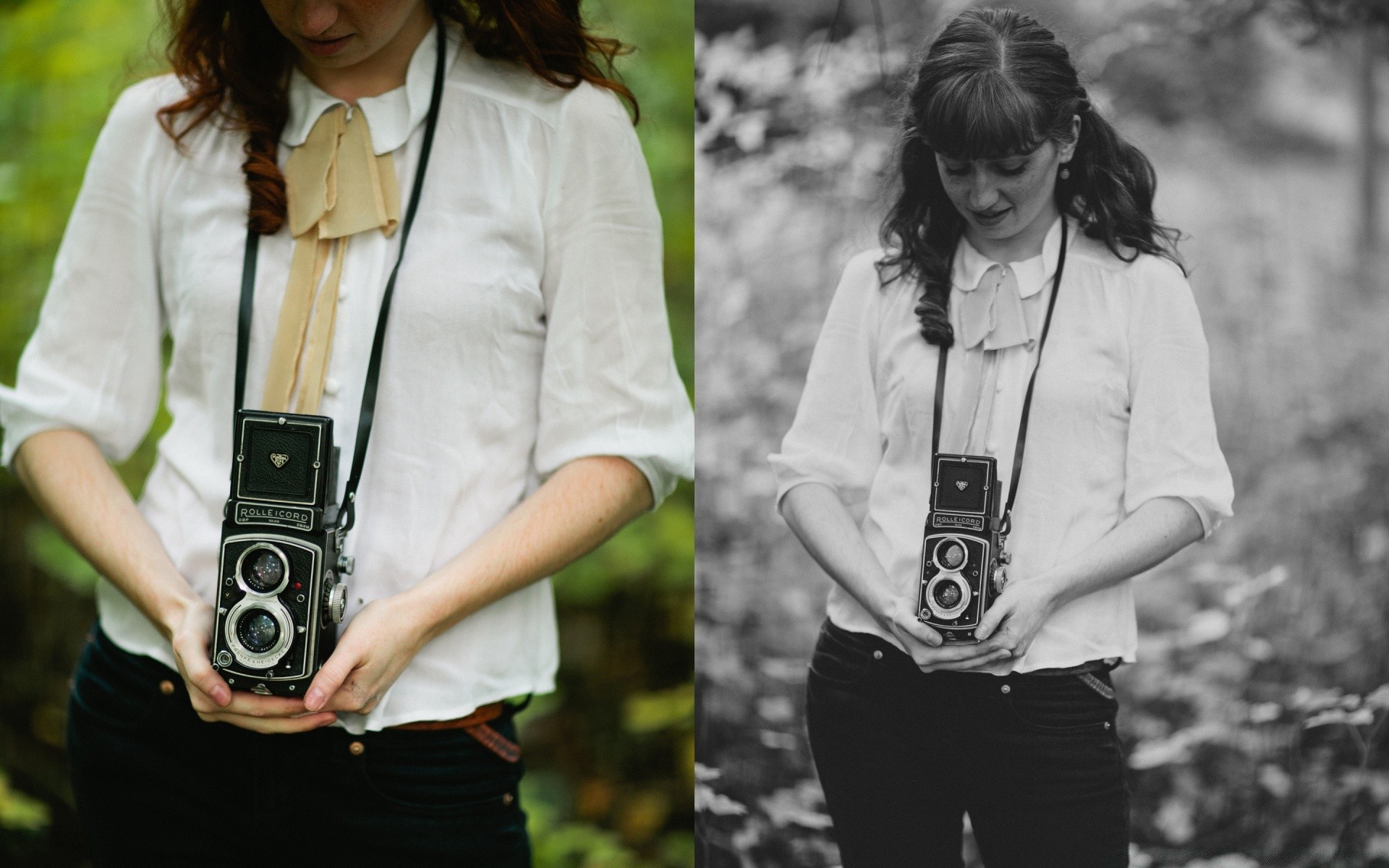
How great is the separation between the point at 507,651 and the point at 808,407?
461mm

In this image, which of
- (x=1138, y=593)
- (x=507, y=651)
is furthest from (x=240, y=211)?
(x=1138, y=593)

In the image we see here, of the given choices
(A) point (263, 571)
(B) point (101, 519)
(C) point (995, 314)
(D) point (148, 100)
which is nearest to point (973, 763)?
(C) point (995, 314)

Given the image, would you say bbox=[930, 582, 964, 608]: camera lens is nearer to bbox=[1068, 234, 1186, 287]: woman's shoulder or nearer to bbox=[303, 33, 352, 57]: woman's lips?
bbox=[1068, 234, 1186, 287]: woman's shoulder

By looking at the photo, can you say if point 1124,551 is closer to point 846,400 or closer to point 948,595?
point 948,595

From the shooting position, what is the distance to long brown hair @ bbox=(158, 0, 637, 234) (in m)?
1.53

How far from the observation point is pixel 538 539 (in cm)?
147

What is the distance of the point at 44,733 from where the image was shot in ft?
8.50

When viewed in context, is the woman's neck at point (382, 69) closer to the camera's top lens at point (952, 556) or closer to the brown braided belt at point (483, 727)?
the brown braided belt at point (483, 727)

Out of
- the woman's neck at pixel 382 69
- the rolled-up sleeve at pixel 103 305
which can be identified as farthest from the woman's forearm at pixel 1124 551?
the rolled-up sleeve at pixel 103 305

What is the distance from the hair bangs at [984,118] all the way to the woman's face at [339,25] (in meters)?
0.64

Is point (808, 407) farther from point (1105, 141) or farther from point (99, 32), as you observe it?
point (99, 32)

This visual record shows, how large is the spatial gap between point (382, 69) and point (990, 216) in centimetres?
76

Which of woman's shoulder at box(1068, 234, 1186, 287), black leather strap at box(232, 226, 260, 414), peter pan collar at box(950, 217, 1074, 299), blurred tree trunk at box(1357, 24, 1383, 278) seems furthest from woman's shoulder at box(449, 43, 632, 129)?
blurred tree trunk at box(1357, 24, 1383, 278)

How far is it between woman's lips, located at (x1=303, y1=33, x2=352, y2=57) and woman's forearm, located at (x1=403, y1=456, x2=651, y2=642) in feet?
1.82
